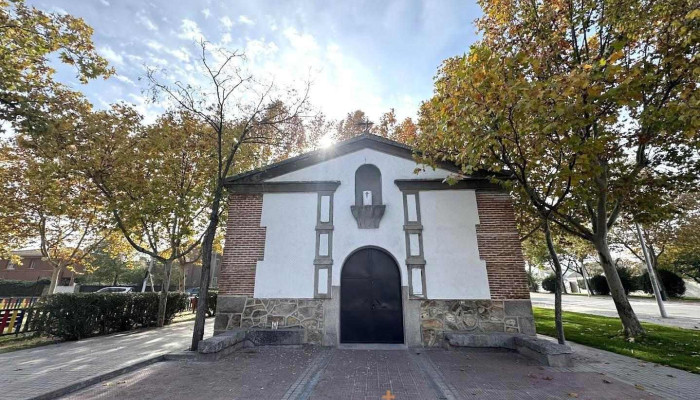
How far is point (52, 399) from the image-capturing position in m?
4.71

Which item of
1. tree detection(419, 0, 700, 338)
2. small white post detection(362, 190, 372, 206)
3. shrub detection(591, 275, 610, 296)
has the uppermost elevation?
tree detection(419, 0, 700, 338)

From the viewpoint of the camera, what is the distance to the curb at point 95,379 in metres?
4.74

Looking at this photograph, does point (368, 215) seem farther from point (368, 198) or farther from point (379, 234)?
point (379, 234)

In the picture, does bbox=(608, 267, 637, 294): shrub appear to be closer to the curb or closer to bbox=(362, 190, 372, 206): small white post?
bbox=(362, 190, 372, 206): small white post

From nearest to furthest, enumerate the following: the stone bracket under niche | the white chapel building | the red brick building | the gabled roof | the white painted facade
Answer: the white chapel building
the white painted facade
the stone bracket under niche
the gabled roof
the red brick building

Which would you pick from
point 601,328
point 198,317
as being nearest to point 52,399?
point 198,317

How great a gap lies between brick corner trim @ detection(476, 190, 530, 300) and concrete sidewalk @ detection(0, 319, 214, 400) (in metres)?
9.09

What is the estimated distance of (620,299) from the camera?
373 inches

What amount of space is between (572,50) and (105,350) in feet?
53.1

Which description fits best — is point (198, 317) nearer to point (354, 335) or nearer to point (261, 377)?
point (261, 377)

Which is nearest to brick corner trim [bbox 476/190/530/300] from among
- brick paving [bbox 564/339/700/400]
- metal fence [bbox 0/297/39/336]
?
brick paving [bbox 564/339/700/400]

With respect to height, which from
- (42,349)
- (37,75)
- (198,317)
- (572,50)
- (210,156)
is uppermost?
(572,50)

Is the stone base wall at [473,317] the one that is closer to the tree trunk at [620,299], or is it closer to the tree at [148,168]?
the tree trunk at [620,299]

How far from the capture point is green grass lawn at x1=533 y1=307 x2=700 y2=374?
7008 mm
